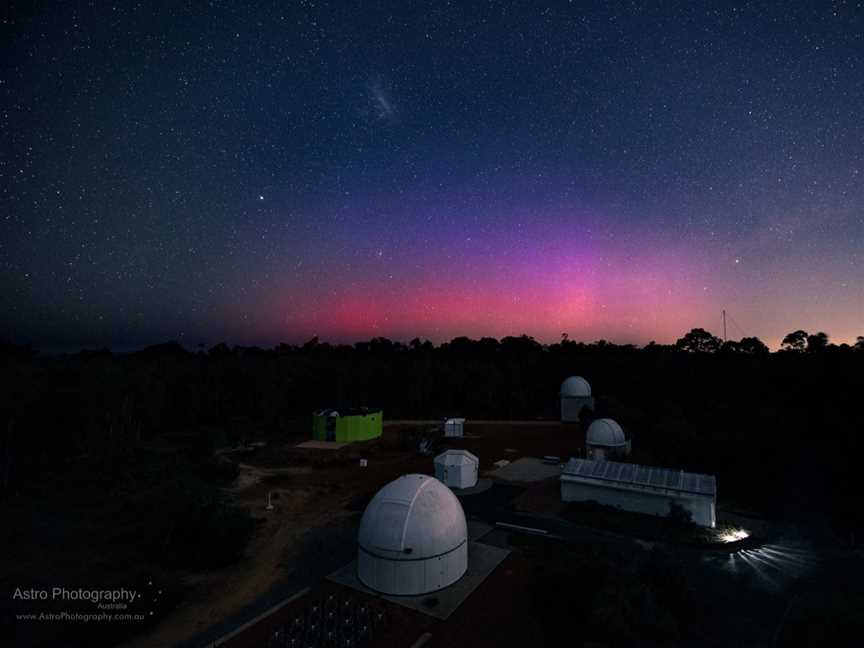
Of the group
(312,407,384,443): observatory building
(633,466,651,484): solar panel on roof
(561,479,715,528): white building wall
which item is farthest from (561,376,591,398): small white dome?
(561,479,715,528): white building wall

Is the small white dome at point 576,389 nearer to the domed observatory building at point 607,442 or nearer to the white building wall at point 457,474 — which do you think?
the domed observatory building at point 607,442

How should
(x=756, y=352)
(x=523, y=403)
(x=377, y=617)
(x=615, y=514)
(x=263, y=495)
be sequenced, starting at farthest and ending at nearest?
(x=756, y=352) < (x=523, y=403) < (x=263, y=495) < (x=615, y=514) < (x=377, y=617)

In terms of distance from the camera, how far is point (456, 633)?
501 inches

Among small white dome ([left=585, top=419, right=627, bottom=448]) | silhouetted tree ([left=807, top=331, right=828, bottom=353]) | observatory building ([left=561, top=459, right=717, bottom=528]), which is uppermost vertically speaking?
silhouetted tree ([left=807, top=331, right=828, bottom=353])

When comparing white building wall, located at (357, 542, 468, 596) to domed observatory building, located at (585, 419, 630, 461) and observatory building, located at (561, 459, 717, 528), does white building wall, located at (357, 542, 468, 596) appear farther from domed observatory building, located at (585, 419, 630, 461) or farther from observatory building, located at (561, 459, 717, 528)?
domed observatory building, located at (585, 419, 630, 461)

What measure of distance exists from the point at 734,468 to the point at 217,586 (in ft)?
98.2

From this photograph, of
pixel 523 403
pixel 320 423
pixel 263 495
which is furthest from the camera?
pixel 523 403

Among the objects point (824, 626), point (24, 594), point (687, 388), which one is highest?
point (687, 388)

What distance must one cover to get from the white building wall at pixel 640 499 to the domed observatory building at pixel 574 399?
85.9 feet

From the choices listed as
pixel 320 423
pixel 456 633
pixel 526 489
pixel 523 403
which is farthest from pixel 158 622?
pixel 523 403

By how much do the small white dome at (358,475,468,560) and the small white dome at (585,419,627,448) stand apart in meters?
17.9

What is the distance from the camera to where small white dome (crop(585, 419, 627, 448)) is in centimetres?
3033

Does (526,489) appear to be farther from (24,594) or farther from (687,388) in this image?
(687,388)

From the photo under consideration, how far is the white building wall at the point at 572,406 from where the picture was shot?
4912 centimetres
